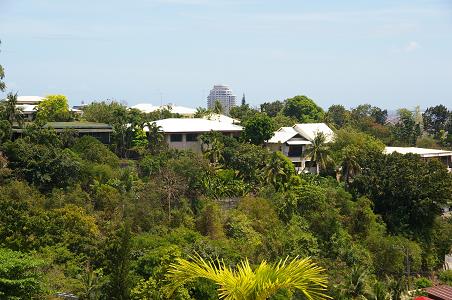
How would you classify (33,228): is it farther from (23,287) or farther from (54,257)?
(23,287)

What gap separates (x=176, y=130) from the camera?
35562 mm

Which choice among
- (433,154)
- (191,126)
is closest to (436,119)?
(433,154)

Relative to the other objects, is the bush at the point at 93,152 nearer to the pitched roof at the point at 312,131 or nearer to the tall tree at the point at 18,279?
the tall tree at the point at 18,279

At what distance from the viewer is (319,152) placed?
3372 centimetres

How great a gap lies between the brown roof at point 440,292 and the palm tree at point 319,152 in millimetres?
10560

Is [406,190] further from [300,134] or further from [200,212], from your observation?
[200,212]

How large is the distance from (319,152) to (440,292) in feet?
38.3

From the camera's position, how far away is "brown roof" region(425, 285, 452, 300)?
23.5 meters

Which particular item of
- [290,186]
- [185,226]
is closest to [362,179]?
[290,186]

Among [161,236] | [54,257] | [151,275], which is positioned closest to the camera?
[151,275]

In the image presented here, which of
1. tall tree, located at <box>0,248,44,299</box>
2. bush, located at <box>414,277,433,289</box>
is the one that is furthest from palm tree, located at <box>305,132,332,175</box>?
tall tree, located at <box>0,248,44,299</box>

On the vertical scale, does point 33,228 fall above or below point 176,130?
A: below

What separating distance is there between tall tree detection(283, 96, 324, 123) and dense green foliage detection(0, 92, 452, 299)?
2185 centimetres

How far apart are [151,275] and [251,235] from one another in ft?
26.7
